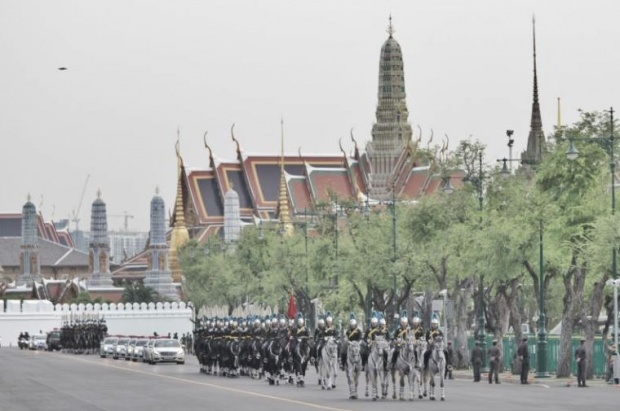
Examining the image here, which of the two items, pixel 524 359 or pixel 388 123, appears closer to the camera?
pixel 524 359

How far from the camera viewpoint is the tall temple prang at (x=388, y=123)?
173 meters

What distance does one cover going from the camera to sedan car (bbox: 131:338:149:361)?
80.9 metres

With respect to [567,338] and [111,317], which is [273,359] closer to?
[567,338]

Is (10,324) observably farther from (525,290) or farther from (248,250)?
(525,290)

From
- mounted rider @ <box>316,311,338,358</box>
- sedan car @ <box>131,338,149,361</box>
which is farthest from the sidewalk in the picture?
sedan car @ <box>131,338,149,361</box>

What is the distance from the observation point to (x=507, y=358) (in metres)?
64.0

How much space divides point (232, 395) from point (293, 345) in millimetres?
6860

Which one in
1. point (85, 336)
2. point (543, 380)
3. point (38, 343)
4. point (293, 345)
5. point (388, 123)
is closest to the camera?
point (293, 345)

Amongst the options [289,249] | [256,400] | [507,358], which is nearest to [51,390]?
[256,400]

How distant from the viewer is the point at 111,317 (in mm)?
143625

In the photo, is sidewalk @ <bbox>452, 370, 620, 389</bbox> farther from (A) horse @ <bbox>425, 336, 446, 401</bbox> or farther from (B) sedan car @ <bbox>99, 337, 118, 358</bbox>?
(B) sedan car @ <bbox>99, 337, 118, 358</bbox>

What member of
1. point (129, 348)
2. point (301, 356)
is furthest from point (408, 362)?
point (129, 348)

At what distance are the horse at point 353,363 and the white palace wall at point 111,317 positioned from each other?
10124cm

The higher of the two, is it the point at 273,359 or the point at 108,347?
the point at 108,347
